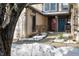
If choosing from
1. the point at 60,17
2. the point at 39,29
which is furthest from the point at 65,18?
the point at 39,29

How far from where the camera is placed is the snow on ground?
2.82 meters

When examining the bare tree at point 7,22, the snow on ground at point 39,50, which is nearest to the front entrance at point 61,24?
the snow on ground at point 39,50

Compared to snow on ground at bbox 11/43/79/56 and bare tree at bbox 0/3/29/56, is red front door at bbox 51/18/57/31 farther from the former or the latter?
bare tree at bbox 0/3/29/56

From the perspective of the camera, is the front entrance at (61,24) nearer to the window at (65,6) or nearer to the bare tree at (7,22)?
the window at (65,6)

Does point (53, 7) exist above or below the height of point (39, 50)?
above

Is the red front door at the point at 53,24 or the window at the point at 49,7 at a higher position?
the window at the point at 49,7

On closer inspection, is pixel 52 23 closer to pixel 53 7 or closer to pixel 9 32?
pixel 53 7

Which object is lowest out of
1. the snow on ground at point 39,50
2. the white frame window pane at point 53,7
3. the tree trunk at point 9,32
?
the snow on ground at point 39,50

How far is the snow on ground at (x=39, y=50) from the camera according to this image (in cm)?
282

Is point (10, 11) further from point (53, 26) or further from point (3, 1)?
point (53, 26)

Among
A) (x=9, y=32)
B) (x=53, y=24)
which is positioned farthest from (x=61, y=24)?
(x=9, y=32)

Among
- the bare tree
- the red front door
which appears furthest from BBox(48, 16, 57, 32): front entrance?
the bare tree

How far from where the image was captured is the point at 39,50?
2.82 m

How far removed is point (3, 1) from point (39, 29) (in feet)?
1.25
